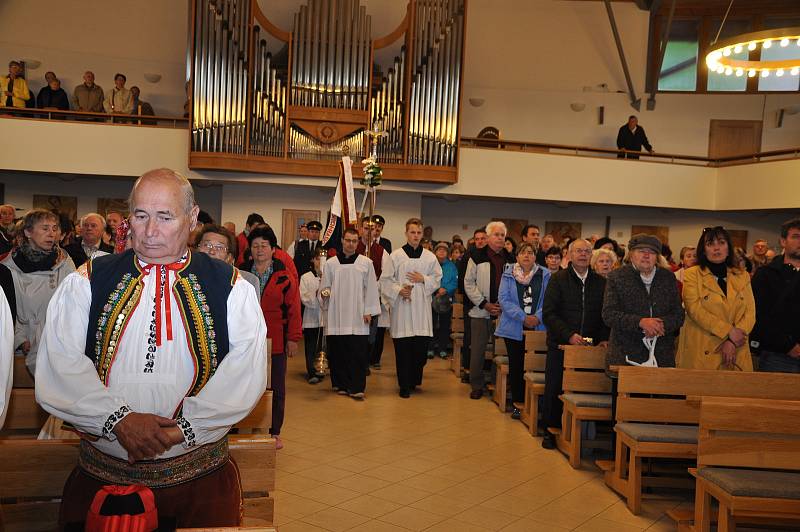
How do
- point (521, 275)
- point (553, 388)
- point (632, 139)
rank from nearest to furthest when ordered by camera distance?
1. point (553, 388)
2. point (521, 275)
3. point (632, 139)

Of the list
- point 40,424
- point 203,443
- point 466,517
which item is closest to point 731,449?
point 466,517

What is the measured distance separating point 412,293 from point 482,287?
751mm

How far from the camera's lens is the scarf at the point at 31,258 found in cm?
488

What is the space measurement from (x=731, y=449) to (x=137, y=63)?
44.4 feet

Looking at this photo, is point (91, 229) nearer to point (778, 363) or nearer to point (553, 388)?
point (553, 388)

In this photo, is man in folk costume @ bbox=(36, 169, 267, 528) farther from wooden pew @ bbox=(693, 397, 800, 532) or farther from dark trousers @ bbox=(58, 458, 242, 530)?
wooden pew @ bbox=(693, 397, 800, 532)

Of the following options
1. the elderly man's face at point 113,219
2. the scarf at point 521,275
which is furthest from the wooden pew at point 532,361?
the elderly man's face at point 113,219

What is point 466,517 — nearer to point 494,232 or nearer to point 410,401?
point 410,401

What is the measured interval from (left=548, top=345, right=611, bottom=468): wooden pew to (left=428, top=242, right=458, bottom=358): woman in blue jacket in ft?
13.9

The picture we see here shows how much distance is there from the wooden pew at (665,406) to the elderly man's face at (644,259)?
83 centimetres

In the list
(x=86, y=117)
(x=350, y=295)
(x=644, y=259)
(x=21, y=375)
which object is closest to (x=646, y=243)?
(x=644, y=259)

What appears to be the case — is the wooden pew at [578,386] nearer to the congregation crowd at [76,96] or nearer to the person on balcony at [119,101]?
the congregation crowd at [76,96]

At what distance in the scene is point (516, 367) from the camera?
281 inches

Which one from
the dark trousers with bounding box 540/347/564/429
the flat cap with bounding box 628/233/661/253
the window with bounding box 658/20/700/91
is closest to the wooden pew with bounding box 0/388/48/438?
the flat cap with bounding box 628/233/661/253
